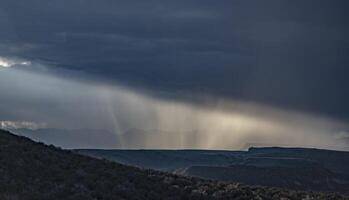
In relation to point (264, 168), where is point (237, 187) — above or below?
below

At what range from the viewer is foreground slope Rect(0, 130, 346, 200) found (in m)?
30.9

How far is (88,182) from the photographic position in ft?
111

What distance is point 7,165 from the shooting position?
34969mm

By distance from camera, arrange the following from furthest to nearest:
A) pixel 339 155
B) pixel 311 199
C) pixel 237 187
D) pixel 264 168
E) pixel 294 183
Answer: pixel 339 155, pixel 264 168, pixel 294 183, pixel 237 187, pixel 311 199

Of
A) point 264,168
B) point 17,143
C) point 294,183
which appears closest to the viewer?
point 17,143

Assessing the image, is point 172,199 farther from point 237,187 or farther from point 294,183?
point 294,183

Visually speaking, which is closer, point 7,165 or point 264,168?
point 7,165

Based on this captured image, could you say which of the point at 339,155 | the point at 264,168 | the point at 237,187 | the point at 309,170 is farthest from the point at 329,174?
the point at 237,187

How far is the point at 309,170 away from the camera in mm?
155875

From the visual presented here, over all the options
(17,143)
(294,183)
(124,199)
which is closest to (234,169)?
(294,183)

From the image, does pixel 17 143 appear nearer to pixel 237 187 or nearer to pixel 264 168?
pixel 237 187

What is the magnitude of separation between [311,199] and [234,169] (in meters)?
118

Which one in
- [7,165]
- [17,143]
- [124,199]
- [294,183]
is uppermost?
[294,183]

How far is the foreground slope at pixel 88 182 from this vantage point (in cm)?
3094
